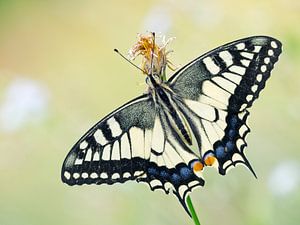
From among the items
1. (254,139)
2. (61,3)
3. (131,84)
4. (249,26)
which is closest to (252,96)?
(254,139)

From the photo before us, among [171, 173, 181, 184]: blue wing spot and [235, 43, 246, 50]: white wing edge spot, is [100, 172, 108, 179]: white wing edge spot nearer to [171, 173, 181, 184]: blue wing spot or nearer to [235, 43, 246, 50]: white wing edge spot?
[171, 173, 181, 184]: blue wing spot

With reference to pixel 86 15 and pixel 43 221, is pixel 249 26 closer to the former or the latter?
pixel 43 221

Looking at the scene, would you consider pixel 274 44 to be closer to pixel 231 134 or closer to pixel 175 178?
pixel 231 134

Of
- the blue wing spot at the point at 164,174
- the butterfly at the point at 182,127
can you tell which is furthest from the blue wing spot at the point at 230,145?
the blue wing spot at the point at 164,174

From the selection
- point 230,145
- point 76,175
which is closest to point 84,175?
point 76,175

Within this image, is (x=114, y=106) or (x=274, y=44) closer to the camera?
(x=274, y=44)

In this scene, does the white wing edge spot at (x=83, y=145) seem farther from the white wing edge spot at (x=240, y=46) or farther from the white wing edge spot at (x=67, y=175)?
the white wing edge spot at (x=240, y=46)

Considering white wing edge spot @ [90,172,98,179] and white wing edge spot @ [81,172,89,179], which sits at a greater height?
white wing edge spot @ [81,172,89,179]

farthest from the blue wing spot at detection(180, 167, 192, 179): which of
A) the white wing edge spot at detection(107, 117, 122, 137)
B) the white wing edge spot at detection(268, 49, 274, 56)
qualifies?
the white wing edge spot at detection(268, 49, 274, 56)
